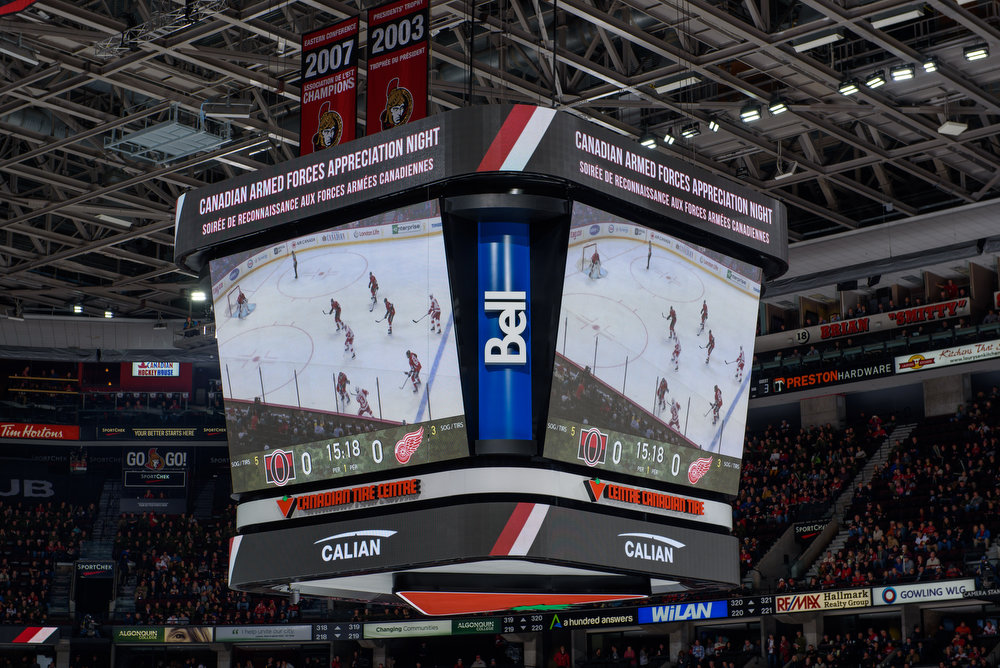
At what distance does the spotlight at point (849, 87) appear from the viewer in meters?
27.5

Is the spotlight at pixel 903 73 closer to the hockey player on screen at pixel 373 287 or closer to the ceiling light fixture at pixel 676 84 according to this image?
the ceiling light fixture at pixel 676 84

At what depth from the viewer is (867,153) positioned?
109 feet

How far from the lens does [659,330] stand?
16.2 metres

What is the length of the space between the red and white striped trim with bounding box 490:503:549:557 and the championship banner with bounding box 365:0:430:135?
5.10 m

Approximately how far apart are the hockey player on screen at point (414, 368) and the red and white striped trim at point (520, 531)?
1.93 m

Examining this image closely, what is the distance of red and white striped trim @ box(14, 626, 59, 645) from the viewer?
4362 centimetres

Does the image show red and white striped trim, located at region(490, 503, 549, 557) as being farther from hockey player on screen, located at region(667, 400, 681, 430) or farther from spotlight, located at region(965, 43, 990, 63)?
spotlight, located at region(965, 43, 990, 63)

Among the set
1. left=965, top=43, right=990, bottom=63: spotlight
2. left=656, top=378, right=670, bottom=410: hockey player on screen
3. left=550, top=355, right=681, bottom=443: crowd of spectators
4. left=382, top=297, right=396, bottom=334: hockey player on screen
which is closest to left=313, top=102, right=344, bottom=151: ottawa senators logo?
left=382, top=297, right=396, bottom=334: hockey player on screen

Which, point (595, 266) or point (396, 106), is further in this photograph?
point (396, 106)

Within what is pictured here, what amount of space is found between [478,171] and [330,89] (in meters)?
3.54

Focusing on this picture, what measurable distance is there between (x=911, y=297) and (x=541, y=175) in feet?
108

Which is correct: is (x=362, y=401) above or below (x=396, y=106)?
below

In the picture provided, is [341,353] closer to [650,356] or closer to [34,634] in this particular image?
[650,356]

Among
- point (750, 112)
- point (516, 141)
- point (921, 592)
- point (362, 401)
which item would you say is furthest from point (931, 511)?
point (516, 141)
